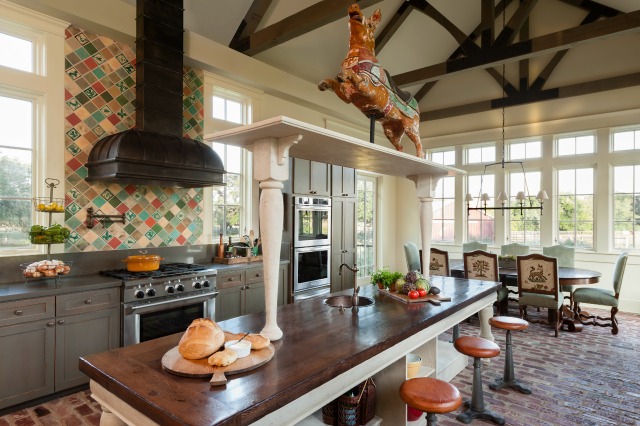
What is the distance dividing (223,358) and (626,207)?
23.8ft

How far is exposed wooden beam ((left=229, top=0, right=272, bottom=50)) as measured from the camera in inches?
193

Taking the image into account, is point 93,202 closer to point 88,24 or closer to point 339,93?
point 88,24

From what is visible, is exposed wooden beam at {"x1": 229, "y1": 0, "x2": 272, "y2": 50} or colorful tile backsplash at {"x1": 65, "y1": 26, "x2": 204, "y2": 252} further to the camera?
exposed wooden beam at {"x1": 229, "y1": 0, "x2": 272, "y2": 50}

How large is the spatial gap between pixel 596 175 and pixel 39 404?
7.98 m

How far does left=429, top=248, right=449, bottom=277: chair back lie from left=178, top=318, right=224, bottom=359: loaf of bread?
4516 millimetres

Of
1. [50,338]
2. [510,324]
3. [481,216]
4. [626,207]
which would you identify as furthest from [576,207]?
[50,338]

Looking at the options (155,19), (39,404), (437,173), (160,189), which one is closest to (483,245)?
(437,173)

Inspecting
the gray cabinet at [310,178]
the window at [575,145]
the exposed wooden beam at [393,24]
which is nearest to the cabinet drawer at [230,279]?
the gray cabinet at [310,178]

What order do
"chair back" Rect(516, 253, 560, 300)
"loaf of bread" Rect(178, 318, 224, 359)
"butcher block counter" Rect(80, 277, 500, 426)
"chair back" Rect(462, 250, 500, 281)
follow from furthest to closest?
"chair back" Rect(462, 250, 500, 281) < "chair back" Rect(516, 253, 560, 300) < "loaf of bread" Rect(178, 318, 224, 359) < "butcher block counter" Rect(80, 277, 500, 426)

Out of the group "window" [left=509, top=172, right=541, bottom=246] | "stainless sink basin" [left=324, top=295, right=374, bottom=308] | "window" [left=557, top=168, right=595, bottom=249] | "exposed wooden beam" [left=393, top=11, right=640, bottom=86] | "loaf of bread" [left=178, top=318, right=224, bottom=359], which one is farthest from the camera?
"window" [left=509, top=172, right=541, bottom=246]

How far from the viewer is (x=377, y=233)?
811cm

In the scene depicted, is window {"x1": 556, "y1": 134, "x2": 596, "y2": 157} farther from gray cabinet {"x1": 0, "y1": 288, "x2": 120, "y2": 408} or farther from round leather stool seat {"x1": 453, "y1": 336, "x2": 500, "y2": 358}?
gray cabinet {"x1": 0, "y1": 288, "x2": 120, "y2": 408}

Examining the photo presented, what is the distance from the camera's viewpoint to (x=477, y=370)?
2.86 metres

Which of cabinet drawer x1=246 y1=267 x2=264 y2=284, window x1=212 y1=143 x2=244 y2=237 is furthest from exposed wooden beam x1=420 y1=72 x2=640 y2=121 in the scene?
cabinet drawer x1=246 y1=267 x2=264 y2=284
